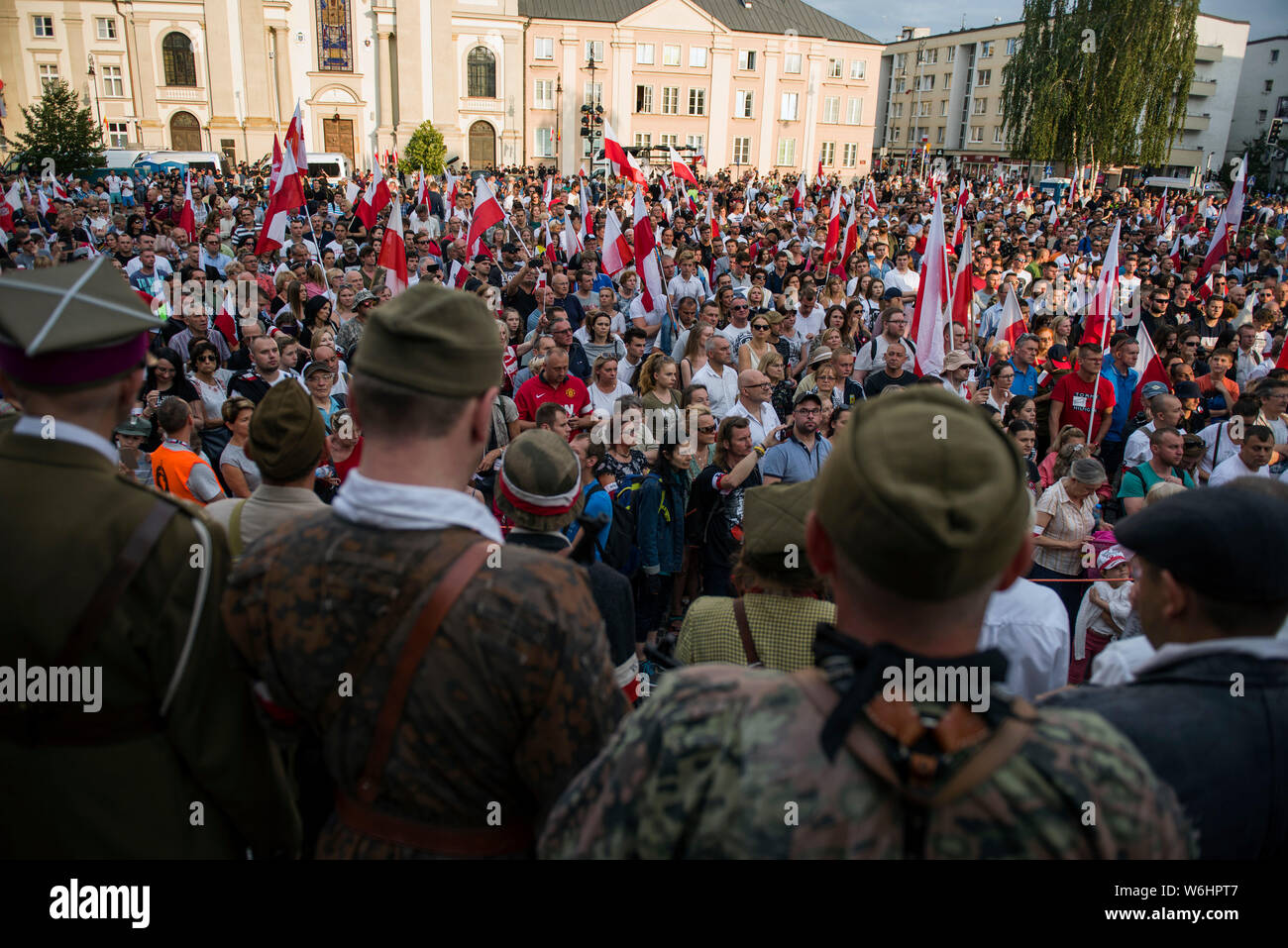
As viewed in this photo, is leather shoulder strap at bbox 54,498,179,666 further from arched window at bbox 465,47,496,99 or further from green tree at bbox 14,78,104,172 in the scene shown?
arched window at bbox 465,47,496,99

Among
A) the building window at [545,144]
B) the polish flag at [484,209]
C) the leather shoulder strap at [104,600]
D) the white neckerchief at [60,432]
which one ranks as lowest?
the leather shoulder strap at [104,600]

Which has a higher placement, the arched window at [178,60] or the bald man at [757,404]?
the arched window at [178,60]

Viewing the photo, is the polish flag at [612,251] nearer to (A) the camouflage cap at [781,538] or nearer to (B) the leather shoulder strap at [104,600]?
(A) the camouflage cap at [781,538]

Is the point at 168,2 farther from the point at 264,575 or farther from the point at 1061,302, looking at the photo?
the point at 264,575

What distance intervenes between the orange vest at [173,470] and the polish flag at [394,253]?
4.58 m

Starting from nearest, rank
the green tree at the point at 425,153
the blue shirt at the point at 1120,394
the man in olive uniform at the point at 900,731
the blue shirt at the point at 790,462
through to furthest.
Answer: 1. the man in olive uniform at the point at 900,731
2. the blue shirt at the point at 790,462
3. the blue shirt at the point at 1120,394
4. the green tree at the point at 425,153

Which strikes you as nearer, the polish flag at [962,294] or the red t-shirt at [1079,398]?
the red t-shirt at [1079,398]

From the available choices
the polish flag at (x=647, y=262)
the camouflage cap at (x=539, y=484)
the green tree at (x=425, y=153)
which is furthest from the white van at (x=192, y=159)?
the camouflage cap at (x=539, y=484)

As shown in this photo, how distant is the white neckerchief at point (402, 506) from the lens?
4.97 feet

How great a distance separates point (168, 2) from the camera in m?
47.0

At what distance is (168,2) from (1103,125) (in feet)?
156

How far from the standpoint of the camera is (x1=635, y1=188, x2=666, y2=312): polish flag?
9.69 metres

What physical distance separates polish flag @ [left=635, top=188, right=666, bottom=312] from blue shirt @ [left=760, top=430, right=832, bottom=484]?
4.60 meters
